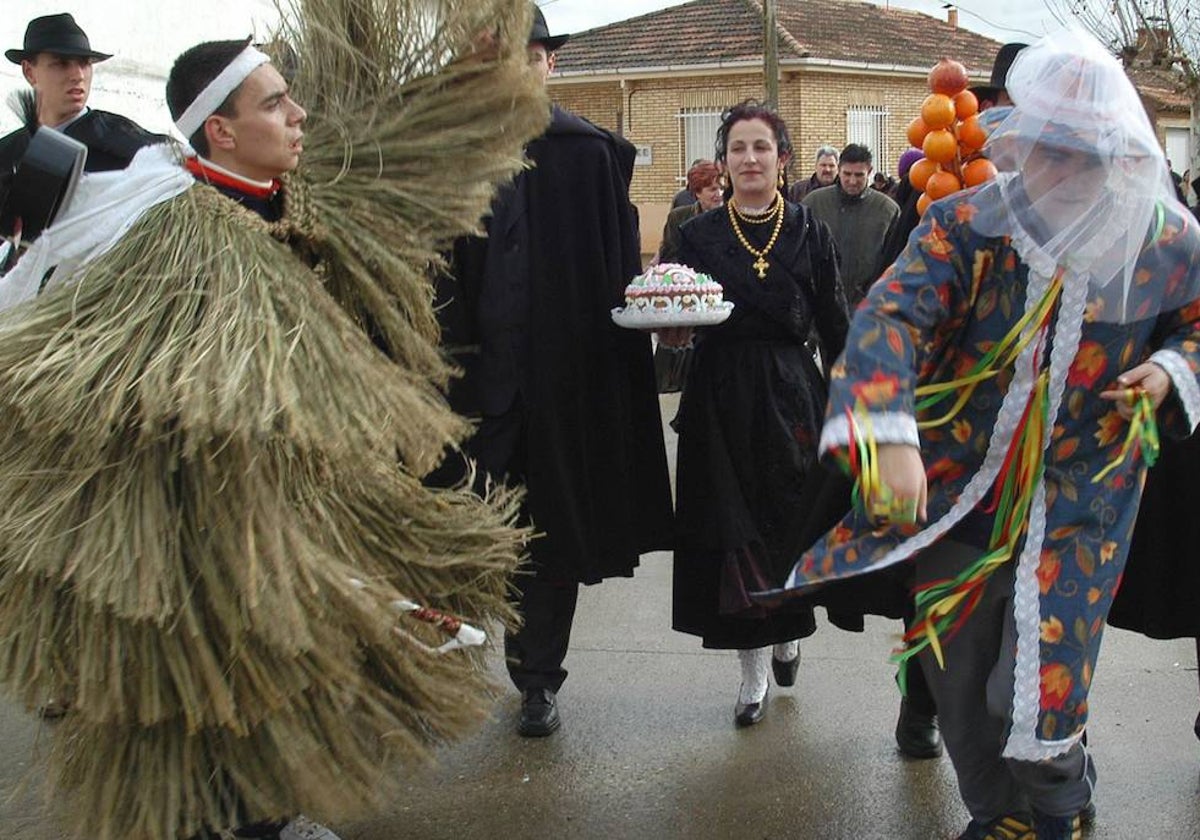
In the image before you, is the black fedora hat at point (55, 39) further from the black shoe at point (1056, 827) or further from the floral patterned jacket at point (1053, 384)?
the black shoe at point (1056, 827)

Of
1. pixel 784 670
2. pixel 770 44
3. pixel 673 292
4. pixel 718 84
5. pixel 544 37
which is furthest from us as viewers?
pixel 718 84

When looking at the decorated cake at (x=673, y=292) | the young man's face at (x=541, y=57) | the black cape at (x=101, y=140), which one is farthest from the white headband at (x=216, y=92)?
the black cape at (x=101, y=140)

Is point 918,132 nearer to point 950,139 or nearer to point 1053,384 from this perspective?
point 950,139

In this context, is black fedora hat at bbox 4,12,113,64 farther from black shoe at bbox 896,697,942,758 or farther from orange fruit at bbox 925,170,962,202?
black shoe at bbox 896,697,942,758

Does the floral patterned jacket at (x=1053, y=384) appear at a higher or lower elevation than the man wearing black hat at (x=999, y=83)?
lower

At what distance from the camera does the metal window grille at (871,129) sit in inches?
939

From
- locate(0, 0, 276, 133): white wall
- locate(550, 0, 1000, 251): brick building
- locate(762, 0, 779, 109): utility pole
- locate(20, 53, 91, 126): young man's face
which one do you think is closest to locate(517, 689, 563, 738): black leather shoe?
locate(20, 53, 91, 126): young man's face

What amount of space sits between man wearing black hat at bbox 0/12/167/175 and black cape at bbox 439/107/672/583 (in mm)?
1358

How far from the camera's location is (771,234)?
3.82 metres

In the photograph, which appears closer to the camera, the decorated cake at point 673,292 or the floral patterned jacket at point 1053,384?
the floral patterned jacket at point 1053,384

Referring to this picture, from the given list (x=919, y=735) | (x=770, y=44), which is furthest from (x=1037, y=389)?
(x=770, y=44)

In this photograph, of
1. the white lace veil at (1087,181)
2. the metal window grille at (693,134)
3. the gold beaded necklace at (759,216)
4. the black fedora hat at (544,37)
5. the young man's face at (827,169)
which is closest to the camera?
the white lace veil at (1087,181)

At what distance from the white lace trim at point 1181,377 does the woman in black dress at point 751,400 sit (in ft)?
4.07

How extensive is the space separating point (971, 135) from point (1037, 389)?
0.92 meters
